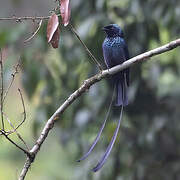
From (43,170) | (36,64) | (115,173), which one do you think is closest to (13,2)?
(36,64)

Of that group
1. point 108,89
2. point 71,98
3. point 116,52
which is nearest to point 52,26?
point 71,98

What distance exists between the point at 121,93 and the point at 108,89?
707 millimetres

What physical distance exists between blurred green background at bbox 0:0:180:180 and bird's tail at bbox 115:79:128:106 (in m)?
0.41

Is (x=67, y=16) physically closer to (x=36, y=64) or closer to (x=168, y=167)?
(x=36, y=64)

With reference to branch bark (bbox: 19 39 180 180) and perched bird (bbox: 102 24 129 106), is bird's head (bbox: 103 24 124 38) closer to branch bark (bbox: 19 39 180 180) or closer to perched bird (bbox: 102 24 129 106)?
perched bird (bbox: 102 24 129 106)

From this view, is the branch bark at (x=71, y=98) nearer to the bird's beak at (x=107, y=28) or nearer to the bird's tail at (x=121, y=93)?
the bird's tail at (x=121, y=93)

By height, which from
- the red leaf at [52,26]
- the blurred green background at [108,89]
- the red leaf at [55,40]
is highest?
the red leaf at [52,26]

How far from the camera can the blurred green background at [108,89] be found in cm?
352

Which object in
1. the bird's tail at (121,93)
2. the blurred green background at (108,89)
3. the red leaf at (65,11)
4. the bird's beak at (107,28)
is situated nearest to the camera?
the red leaf at (65,11)

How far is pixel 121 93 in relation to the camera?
117 inches

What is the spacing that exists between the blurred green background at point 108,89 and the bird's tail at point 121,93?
407 millimetres

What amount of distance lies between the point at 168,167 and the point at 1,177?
2625mm

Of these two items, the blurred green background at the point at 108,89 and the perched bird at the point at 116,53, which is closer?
the perched bird at the point at 116,53

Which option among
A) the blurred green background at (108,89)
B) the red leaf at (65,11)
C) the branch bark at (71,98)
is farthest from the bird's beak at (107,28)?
the red leaf at (65,11)
